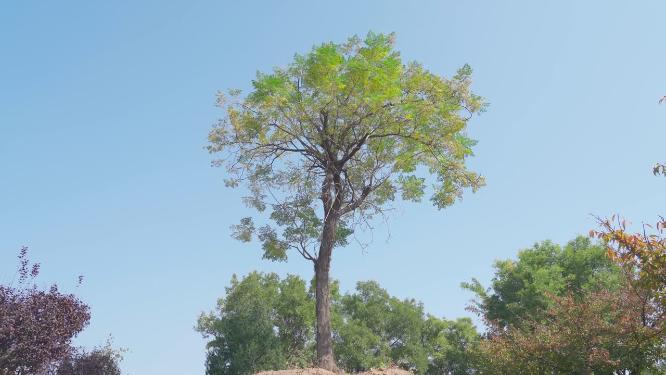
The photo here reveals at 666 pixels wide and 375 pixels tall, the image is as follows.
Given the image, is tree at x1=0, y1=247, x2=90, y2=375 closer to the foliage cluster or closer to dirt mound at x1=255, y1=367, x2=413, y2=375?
the foliage cluster

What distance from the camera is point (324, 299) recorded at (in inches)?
581

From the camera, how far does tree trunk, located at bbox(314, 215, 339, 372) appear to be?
14.1 meters

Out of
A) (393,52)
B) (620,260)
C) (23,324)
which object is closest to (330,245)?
(393,52)

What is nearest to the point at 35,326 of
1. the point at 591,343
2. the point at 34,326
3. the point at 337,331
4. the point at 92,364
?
the point at 34,326

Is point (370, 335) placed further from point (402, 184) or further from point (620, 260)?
point (620, 260)

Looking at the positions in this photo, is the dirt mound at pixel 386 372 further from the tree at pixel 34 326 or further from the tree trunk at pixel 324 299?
the tree at pixel 34 326

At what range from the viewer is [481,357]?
1712 cm

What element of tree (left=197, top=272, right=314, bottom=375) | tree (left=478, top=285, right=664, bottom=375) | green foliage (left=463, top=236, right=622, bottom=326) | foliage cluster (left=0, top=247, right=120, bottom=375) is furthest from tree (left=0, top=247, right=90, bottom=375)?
green foliage (left=463, top=236, right=622, bottom=326)

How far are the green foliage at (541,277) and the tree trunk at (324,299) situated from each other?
44.5ft

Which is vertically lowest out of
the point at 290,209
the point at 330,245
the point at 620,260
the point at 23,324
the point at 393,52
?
the point at 620,260

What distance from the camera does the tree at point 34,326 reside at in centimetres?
1638

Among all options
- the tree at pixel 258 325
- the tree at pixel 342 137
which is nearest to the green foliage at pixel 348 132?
the tree at pixel 342 137

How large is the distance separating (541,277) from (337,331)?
14.9 meters

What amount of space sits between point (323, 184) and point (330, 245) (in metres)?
2.03
